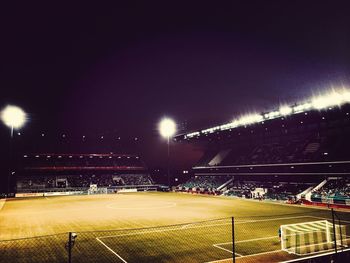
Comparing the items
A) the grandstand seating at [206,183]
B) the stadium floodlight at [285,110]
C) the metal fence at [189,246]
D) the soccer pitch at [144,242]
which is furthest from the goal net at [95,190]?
the metal fence at [189,246]

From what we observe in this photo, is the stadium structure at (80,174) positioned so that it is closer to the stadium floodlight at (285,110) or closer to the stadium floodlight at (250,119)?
the stadium floodlight at (250,119)

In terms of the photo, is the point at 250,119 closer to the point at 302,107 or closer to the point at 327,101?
the point at 302,107

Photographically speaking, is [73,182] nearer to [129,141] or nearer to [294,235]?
[129,141]

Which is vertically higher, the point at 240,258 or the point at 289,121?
the point at 289,121

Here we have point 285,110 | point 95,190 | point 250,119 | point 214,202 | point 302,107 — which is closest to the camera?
point 302,107

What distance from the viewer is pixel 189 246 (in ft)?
51.6

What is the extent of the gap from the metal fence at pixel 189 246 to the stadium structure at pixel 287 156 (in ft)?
66.4

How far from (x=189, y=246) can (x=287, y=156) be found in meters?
37.8

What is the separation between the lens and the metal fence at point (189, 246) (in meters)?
13.6

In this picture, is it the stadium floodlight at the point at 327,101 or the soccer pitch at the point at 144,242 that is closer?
the soccer pitch at the point at 144,242

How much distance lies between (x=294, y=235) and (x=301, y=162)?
32570mm

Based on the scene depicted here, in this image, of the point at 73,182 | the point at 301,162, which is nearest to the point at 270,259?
the point at 301,162

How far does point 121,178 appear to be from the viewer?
2958 inches

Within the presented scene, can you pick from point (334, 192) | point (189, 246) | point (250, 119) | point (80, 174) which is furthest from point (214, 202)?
point (80, 174)
